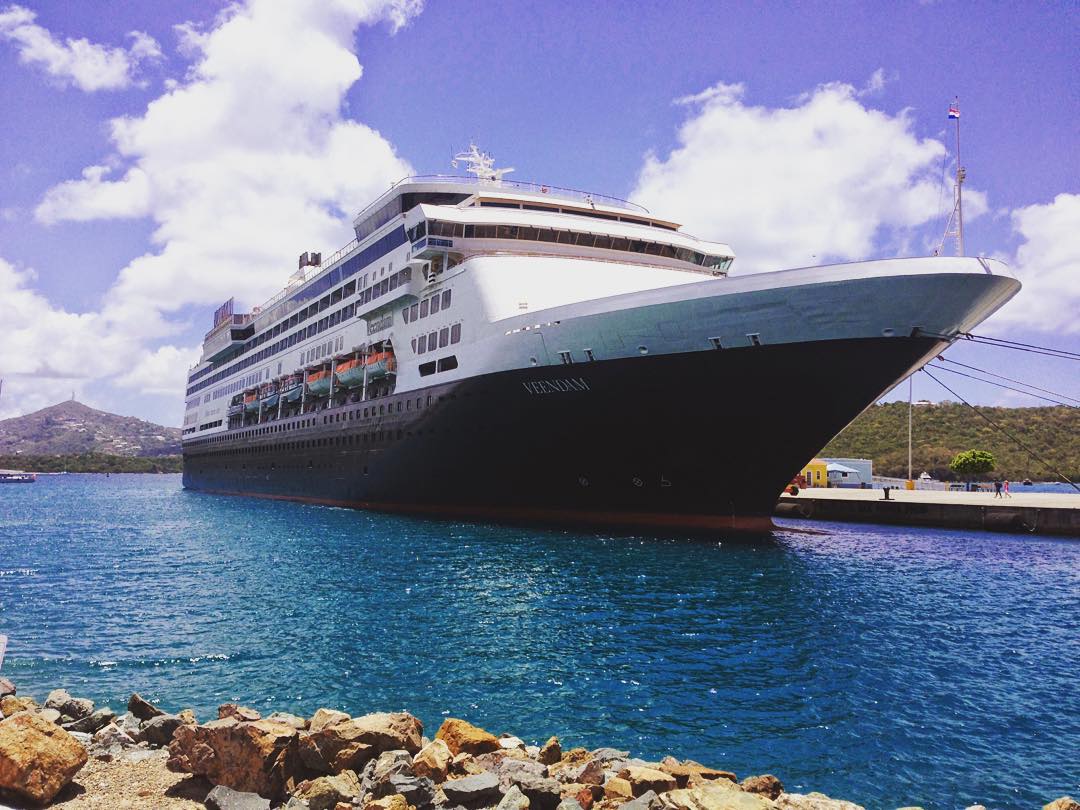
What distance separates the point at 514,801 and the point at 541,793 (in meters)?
0.33

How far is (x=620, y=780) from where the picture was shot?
651cm

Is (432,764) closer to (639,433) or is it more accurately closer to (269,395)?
(639,433)

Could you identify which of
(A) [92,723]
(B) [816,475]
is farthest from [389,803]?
(B) [816,475]

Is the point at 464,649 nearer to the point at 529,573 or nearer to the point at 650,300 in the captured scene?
the point at 529,573

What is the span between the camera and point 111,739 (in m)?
7.75

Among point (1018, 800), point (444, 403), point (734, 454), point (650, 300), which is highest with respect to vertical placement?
point (650, 300)

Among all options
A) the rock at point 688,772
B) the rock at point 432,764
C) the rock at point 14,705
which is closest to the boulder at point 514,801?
the rock at point 432,764

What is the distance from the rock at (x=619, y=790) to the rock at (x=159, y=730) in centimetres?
467

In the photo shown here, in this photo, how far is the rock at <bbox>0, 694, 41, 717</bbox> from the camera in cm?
848

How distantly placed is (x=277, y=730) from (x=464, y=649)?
17.8 ft

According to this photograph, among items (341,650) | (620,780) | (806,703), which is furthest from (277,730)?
(806,703)

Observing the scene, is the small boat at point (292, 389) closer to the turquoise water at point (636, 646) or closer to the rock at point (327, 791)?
the turquoise water at point (636, 646)

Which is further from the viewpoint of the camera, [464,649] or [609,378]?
[609,378]

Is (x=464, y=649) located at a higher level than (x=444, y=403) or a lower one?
lower
